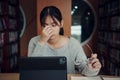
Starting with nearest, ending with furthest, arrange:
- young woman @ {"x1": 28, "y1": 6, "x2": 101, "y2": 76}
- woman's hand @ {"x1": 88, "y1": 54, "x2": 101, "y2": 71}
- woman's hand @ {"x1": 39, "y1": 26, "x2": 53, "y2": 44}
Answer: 1. woman's hand @ {"x1": 88, "y1": 54, "x2": 101, "y2": 71}
2. woman's hand @ {"x1": 39, "y1": 26, "x2": 53, "y2": 44}
3. young woman @ {"x1": 28, "y1": 6, "x2": 101, "y2": 76}

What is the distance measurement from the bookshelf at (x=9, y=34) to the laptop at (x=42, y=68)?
8.30ft

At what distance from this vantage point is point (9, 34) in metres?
3.79

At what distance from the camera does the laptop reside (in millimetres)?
941

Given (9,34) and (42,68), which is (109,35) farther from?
(42,68)

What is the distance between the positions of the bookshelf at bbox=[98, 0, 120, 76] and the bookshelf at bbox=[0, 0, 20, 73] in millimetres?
1633

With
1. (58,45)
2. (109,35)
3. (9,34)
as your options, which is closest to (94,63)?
(58,45)

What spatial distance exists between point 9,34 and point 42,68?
296cm

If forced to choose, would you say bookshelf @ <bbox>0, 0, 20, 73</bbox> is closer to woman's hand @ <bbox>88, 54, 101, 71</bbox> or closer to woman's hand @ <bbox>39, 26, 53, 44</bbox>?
woman's hand @ <bbox>39, 26, 53, 44</bbox>

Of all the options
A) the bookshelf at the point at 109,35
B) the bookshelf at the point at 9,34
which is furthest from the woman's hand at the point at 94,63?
the bookshelf at the point at 9,34

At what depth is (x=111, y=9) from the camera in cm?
365

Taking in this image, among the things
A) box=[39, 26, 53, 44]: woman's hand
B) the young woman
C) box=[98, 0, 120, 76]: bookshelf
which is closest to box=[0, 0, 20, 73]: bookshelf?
box=[98, 0, 120, 76]: bookshelf

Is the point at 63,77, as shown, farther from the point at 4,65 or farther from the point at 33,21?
the point at 33,21

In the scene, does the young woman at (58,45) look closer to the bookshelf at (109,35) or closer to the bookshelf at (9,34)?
the bookshelf at (109,35)

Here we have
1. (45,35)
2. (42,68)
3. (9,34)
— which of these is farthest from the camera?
(9,34)
